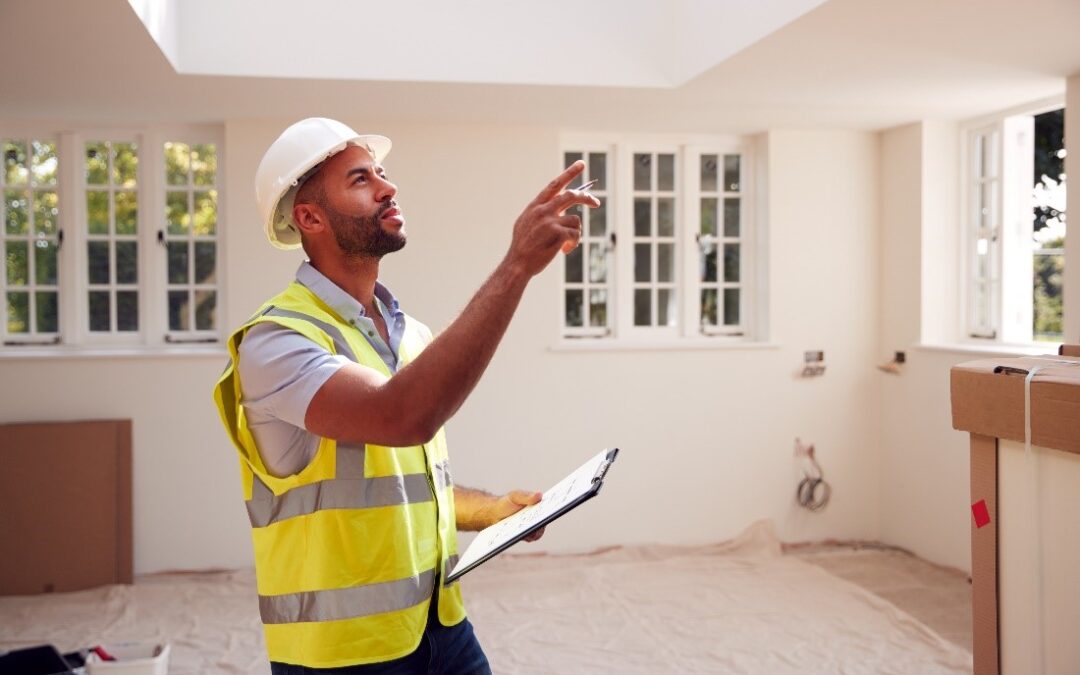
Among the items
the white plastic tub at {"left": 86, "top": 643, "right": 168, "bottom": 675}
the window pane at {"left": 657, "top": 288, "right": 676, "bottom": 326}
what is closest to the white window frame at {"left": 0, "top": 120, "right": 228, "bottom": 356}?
the white plastic tub at {"left": 86, "top": 643, "right": 168, "bottom": 675}

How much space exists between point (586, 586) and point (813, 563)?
1.46m

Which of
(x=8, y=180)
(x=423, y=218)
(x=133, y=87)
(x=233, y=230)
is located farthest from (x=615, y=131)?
(x=8, y=180)

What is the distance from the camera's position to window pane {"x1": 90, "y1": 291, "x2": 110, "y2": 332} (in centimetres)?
618

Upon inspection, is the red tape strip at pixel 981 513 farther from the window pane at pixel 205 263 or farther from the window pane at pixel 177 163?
the window pane at pixel 177 163

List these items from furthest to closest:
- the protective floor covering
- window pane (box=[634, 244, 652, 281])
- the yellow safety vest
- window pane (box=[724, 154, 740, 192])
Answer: window pane (box=[724, 154, 740, 192]) → window pane (box=[634, 244, 652, 281]) → the protective floor covering → the yellow safety vest

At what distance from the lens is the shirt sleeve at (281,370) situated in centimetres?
155

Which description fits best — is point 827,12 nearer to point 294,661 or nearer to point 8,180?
point 294,661

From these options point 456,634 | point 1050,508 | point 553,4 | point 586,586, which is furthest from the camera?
point 586,586

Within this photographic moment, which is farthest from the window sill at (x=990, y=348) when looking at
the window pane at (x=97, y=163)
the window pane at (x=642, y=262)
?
the window pane at (x=97, y=163)

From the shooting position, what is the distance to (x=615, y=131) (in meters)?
6.53

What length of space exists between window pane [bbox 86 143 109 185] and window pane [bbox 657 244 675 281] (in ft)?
Answer: 11.2

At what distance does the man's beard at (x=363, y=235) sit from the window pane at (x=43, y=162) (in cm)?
499

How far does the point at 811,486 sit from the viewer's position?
660cm

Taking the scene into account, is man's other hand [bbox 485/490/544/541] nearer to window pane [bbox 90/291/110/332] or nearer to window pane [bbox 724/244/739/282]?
window pane [bbox 90/291/110/332]
